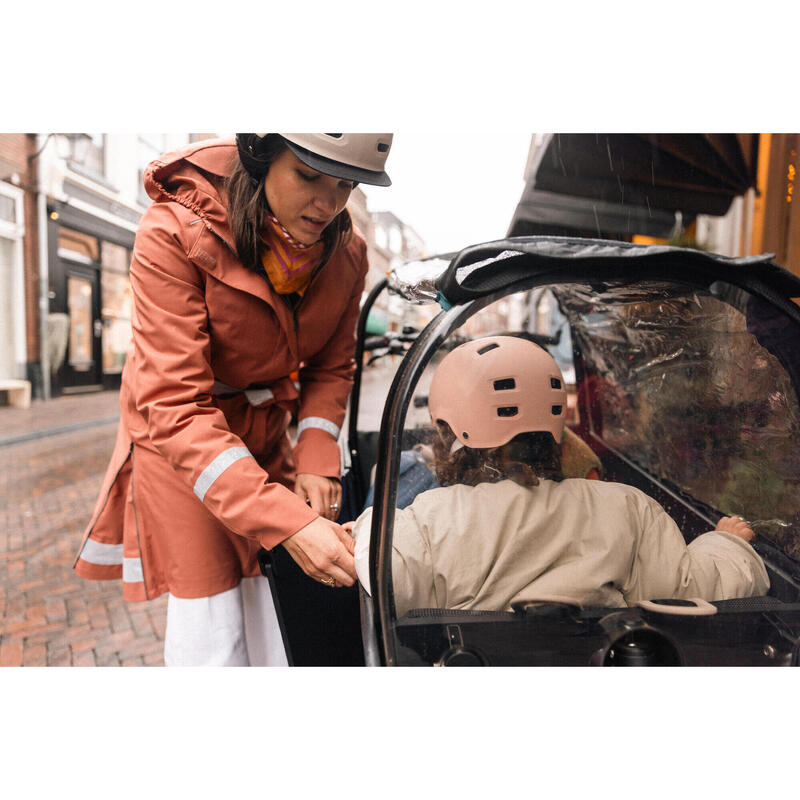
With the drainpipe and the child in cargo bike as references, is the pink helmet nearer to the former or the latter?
the child in cargo bike

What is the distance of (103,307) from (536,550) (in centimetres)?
675

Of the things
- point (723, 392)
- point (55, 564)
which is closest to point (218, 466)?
point (723, 392)

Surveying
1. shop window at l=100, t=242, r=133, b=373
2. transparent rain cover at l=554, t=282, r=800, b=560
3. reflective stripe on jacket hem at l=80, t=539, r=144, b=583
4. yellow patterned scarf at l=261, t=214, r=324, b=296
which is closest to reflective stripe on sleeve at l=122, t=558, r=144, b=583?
reflective stripe on jacket hem at l=80, t=539, r=144, b=583

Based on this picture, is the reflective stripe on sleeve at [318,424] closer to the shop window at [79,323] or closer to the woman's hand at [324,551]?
the woman's hand at [324,551]

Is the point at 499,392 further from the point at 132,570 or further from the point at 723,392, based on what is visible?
the point at 132,570

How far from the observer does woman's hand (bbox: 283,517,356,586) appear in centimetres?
121

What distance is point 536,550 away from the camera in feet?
3.73

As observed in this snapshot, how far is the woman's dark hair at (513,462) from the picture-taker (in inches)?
46.0

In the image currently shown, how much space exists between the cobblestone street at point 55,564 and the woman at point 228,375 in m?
1.28

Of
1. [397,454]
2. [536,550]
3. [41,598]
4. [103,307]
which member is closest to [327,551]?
[397,454]

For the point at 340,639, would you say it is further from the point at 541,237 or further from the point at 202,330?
the point at 541,237

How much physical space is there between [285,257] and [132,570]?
100 centimetres

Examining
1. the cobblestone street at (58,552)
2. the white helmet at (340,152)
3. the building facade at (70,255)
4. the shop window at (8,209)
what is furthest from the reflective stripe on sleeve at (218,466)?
the shop window at (8,209)

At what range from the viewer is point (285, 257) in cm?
141
